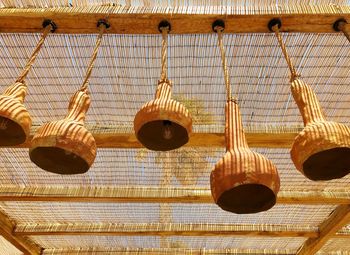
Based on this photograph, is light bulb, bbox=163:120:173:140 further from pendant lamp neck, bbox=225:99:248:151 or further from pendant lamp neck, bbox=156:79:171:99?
pendant lamp neck, bbox=225:99:248:151

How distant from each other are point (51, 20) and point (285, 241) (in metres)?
3.83

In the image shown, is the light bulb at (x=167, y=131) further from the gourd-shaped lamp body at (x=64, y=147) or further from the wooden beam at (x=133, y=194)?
the wooden beam at (x=133, y=194)

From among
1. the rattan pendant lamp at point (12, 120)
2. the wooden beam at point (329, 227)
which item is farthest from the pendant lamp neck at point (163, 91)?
the wooden beam at point (329, 227)

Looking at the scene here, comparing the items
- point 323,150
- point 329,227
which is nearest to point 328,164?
point 323,150

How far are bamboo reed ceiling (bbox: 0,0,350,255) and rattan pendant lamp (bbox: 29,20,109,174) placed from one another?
37.5 inches

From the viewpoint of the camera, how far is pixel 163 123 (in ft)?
4.48

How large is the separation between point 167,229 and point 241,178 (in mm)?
3048

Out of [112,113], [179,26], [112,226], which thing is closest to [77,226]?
[112,226]

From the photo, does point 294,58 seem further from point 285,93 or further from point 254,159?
point 254,159

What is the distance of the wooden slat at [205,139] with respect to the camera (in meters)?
2.47

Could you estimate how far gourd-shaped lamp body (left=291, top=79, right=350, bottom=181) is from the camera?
1.14 m

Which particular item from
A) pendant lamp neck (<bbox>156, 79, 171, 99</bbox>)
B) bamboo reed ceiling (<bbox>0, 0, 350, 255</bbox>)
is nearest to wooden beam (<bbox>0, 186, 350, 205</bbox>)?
bamboo reed ceiling (<bbox>0, 0, 350, 255</bbox>)

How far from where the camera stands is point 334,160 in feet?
3.96

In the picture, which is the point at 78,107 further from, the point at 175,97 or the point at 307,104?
the point at 175,97
